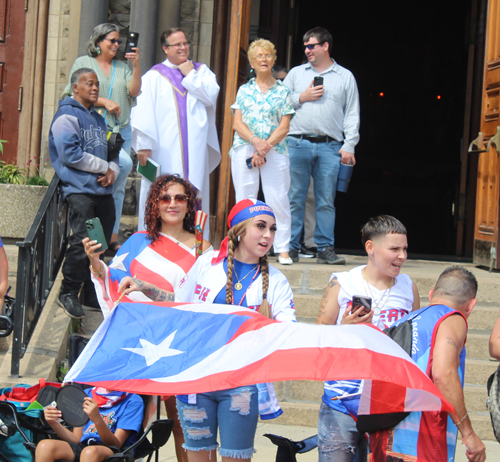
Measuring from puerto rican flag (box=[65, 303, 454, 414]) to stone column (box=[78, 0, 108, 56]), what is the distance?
4.55m

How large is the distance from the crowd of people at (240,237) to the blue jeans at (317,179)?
0.04 feet

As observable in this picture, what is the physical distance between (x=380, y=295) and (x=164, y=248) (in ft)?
4.48

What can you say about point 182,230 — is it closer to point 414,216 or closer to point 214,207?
point 214,207

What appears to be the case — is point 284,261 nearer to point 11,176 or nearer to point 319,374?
point 11,176

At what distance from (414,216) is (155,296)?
12.9 m

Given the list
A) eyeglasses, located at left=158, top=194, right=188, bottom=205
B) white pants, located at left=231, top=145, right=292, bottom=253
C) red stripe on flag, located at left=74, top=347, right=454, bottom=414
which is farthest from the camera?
white pants, located at left=231, top=145, right=292, bottom=253

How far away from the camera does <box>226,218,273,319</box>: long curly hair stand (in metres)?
3.26

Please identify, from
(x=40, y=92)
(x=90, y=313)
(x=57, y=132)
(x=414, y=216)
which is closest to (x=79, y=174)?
(x=57, y=132)

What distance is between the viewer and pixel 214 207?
742 centimetres

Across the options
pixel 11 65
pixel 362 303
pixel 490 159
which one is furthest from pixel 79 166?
pixel 490 159

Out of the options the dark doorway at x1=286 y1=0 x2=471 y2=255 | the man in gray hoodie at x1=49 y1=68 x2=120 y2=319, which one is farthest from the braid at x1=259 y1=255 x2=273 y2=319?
the dark doorway at x1=286 y1=0 x2=471 y2=255

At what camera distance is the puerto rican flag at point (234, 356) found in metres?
2.72

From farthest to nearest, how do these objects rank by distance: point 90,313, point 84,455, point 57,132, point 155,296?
point 90,313
point 57,132
point 155,296
point 84,455

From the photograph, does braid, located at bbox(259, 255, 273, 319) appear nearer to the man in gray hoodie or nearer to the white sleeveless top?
the white sleeveless top
